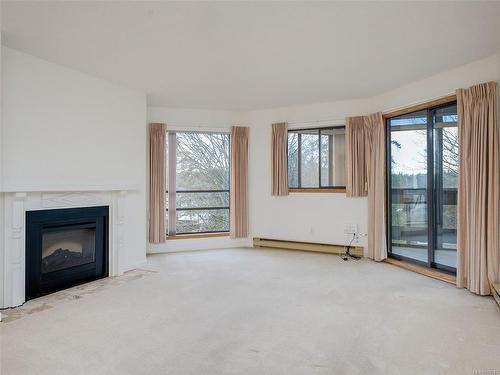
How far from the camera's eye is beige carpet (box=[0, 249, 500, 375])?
6.81ft

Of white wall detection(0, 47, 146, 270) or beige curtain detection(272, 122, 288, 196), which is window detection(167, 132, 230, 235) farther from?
white wall detection(0, 47, 146, 270)

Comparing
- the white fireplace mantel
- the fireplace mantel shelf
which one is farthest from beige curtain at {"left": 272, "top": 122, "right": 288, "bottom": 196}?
the white fireplace mantel

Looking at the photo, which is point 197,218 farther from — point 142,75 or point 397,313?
point 397,313

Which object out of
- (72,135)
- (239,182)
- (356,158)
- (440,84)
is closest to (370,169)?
(356,158)

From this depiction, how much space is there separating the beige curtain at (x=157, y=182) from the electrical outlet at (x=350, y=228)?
3087 mm

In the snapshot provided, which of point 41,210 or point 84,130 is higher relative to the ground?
point 84,130

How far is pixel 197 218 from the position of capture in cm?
586

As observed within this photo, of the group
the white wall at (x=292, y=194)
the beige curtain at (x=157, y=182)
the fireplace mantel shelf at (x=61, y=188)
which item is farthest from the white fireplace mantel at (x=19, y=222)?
the white wall at (x=292, y=194)

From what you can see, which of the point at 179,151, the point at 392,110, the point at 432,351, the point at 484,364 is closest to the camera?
the point at 484,364

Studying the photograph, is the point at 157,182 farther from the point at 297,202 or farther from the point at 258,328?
the point at 258,328

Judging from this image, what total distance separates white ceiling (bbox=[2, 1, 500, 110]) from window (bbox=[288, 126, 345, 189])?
129 centimetres

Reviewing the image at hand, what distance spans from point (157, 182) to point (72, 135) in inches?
71.1

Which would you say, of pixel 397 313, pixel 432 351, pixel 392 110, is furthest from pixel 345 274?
pixel 392 110

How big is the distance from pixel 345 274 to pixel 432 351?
194 cm
